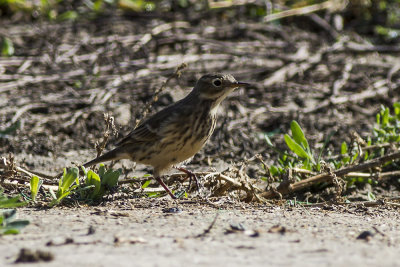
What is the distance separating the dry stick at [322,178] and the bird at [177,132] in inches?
32.6

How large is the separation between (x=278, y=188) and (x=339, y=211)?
2.41ft

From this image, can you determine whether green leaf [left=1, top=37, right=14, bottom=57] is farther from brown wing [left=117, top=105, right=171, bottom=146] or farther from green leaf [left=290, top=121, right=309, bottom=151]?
green leaf [left=290, top=121, right=309, bottom=151]

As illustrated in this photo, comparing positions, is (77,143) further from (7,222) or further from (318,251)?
(318,251)

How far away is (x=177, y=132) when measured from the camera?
6.16 metres

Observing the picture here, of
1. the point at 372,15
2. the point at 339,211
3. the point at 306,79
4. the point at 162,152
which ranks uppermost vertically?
the point at 372,15

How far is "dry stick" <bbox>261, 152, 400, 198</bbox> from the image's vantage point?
6.13 metres

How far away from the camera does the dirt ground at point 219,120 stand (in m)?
4.06

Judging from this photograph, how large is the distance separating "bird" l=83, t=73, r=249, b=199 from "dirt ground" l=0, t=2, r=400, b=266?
0.33 metres

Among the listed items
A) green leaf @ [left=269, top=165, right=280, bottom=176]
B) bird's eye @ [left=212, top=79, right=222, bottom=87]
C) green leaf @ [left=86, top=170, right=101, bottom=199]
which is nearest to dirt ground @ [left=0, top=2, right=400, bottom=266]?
green leaf @ [left=86, top=170, right=101, bottom=199]

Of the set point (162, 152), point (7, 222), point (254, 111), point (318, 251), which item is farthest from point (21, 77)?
point (318, 251)

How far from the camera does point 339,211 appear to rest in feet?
18.4

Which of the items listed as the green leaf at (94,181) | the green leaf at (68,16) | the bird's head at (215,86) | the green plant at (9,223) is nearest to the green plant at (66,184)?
the green leaf at (94,181)

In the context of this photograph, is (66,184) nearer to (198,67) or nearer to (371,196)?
(371,196)

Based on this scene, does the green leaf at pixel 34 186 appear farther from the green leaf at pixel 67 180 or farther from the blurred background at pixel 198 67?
the blurred background at pixel 198 67
